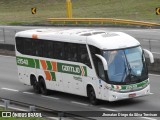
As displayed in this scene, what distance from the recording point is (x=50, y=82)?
23922mm

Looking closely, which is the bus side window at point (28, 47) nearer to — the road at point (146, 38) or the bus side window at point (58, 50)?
the bus side window at point (58, 50)

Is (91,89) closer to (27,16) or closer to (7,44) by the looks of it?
(7,44)

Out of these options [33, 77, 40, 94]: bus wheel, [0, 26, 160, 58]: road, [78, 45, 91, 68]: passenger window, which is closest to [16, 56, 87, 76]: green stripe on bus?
[78, 45, 91, 68]: passenger window

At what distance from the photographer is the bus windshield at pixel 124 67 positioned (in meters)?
20.3

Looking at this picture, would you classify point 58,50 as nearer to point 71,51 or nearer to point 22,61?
point 71,51

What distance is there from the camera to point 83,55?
21.6 meters

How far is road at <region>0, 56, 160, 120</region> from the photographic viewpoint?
797 inches

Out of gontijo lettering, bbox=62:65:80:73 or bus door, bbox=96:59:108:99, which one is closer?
bus door, bbox=96:59:108:99

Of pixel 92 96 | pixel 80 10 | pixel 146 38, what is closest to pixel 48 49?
pixel 92 96

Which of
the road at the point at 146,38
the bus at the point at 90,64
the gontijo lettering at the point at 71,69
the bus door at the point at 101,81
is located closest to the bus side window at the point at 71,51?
the bus at the point at 90,64

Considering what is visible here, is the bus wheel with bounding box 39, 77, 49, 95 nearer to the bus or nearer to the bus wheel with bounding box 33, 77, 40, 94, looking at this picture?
the bus

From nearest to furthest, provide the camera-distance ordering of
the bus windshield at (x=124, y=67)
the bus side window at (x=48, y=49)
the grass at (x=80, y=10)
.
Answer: the bus windshield at (x=124, y=67) < the bus side window at (x=48, y=49) < the grass at (x=80, y=10)

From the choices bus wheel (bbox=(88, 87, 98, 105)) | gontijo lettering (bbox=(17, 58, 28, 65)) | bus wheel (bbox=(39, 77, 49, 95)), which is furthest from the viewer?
gontijo lettering (bbox=(17, 58, 28, 65))

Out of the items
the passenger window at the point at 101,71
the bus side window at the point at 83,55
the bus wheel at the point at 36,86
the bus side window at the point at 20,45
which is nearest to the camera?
the passenger window at the point at 101,71
